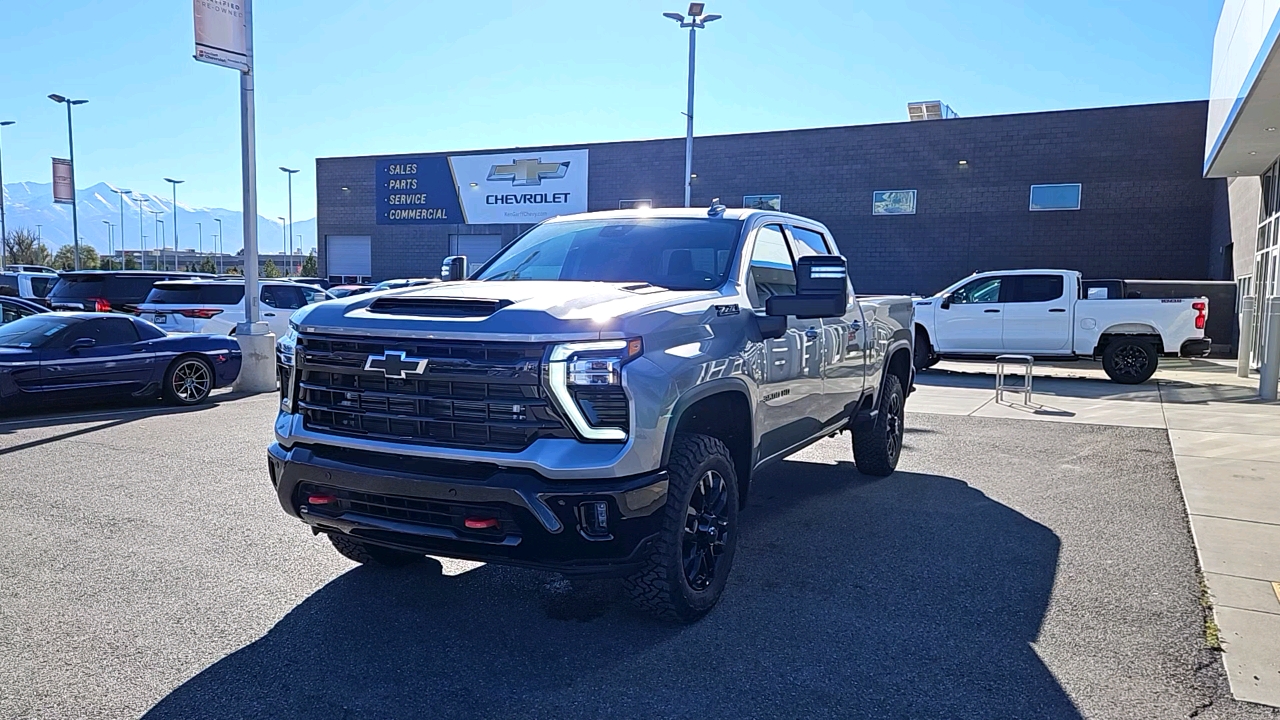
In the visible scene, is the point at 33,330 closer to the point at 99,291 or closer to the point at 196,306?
the point at 196,306

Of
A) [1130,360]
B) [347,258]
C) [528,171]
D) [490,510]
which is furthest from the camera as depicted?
[347,258]

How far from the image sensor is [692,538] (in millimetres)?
4094

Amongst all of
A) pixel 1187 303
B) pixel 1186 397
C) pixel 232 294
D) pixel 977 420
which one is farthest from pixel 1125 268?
pixel 232 294

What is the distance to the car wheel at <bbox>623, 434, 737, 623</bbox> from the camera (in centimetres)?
381

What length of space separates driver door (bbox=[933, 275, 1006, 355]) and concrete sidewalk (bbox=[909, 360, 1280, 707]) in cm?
64

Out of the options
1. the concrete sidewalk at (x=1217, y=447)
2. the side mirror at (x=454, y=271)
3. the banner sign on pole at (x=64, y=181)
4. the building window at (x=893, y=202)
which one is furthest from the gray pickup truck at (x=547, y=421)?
the banner sign on pole at (x=64, y=181)

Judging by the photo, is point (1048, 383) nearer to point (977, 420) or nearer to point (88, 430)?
point (977, 420)

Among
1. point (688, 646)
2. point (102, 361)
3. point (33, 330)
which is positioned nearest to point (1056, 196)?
point (102, 361)

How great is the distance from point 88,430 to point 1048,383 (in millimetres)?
14021

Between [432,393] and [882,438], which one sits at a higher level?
[432,393]

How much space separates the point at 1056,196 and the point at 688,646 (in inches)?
927

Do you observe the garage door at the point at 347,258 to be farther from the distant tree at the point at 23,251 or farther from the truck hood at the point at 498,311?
the truck hood at the point at 498,311

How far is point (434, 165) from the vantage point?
113 ft

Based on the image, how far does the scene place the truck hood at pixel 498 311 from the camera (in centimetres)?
356
